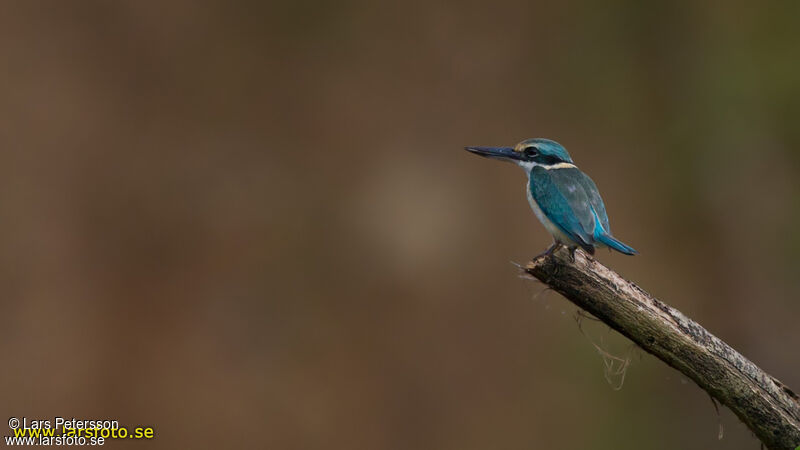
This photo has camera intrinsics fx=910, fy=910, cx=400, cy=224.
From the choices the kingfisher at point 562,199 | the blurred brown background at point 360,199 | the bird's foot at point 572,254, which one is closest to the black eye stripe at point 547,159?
the kingfisher at point 562,199

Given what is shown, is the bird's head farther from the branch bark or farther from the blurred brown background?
the blurred brown background

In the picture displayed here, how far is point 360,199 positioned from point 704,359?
374cm

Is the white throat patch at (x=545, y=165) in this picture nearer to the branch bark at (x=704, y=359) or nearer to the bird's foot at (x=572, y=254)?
the bird's foot at (x=572, y=254)

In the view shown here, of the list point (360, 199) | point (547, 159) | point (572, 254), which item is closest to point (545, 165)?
point (547, 159)

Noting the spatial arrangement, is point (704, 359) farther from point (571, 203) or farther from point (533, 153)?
point (533, 153)

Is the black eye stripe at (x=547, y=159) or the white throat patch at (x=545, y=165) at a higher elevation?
the black eye stripe at (x=547, y=159)

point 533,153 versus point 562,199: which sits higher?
point 533,153

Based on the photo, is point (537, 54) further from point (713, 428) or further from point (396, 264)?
point (713, 428)

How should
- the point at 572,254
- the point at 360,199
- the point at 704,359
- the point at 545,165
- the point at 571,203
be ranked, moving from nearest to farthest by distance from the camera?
1. the point at 704,359
2. the point at 572,254
3. the point at 571,203
4. the point at 545,165
5. the point at 360,199

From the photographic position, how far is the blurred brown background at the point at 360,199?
509 cm

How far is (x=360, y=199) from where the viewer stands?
19.0 ft

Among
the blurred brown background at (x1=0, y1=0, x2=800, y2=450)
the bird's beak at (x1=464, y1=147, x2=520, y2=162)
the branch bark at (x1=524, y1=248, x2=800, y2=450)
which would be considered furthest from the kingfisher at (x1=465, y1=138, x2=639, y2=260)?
the blurred brown background at (x1=0, y1=0, x2=800, y2=450)

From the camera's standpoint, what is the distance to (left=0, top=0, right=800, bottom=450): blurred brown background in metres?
5.09

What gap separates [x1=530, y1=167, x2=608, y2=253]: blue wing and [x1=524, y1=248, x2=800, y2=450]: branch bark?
368 millimetres
